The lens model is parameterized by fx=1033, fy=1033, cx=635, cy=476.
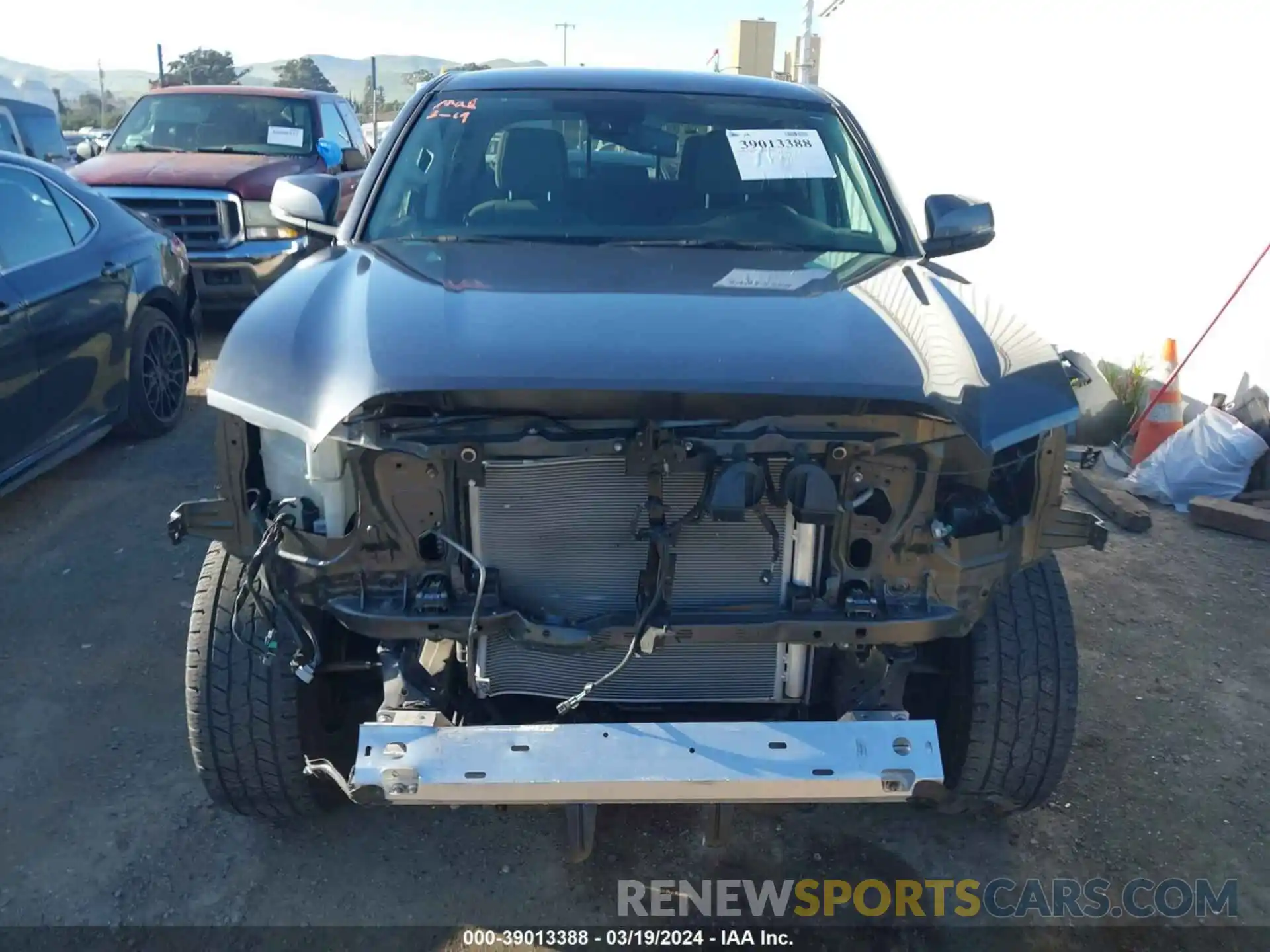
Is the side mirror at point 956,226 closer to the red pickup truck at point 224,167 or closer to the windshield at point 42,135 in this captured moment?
the red pickup truck at point 224,167

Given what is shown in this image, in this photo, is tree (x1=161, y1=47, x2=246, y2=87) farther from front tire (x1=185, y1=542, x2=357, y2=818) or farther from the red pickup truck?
front tire (x1=185, y1=542, x2=357, y2=818)

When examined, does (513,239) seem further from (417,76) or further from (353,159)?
(417,76)

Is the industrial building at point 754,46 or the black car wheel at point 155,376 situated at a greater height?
the industrial building at point 754,46

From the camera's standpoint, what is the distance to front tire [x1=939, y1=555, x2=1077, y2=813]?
2492mm

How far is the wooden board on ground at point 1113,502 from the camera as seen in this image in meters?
4.91

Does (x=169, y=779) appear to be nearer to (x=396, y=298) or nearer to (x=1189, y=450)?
(x=396, y=298)

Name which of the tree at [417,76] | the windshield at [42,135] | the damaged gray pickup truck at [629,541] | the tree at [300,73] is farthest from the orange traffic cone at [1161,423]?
the tree at [300,73]

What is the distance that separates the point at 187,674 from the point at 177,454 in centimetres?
336

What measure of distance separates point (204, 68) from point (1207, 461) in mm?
57514

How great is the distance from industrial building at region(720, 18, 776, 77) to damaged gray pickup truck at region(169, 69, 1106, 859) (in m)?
17.8

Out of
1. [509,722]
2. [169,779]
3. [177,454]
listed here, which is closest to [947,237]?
[509,722]

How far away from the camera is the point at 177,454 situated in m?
5.47

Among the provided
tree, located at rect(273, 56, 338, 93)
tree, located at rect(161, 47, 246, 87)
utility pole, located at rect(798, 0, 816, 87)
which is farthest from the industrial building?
tree, located at rect(273, 56, 338, 93)
